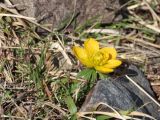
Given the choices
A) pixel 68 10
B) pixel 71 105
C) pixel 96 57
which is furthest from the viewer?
pixel 68 10

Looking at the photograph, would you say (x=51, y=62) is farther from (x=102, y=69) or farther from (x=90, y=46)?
(x=102, y=69)

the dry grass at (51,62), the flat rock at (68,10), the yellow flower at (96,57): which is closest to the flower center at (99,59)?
the yellow flower at (96,57)

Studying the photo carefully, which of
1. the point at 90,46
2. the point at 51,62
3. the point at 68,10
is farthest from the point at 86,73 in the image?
the point at 68,10

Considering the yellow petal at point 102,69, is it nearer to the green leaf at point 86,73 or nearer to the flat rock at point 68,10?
the green leaf at point 86,73

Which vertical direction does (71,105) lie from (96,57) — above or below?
below

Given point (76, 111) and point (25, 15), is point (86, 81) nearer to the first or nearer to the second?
point (76, 111)

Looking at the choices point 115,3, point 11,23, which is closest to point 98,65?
point 11,23

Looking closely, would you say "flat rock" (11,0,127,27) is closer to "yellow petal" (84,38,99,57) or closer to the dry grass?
the dry grass
